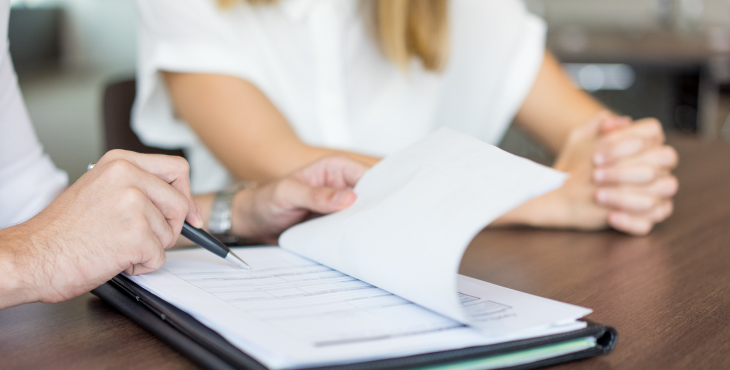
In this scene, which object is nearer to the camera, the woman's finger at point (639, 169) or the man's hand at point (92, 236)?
the man's hand at point (92, 236)

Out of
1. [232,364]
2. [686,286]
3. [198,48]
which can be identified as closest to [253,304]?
[232,364]

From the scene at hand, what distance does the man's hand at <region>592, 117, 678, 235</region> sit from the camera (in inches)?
29.4

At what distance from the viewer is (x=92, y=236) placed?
44cm

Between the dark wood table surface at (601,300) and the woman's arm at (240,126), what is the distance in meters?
0.29

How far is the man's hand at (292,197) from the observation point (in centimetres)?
62

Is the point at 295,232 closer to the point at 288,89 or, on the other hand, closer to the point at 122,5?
the point at 288,89

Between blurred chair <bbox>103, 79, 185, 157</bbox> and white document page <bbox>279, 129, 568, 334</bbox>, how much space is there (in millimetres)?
672

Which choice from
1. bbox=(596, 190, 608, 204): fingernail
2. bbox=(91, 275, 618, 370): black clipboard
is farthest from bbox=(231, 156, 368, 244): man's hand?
bbox=(596, 190, 608, 204): fingernail

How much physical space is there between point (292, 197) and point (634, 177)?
0.42 metres

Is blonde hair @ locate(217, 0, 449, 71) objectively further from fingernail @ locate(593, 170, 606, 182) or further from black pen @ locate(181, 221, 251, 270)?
black pen @ locate(181, 221, 251, 270)

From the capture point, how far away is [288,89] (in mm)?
1070

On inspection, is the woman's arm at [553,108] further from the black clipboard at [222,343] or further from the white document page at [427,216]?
the black clipboard at [222,343]

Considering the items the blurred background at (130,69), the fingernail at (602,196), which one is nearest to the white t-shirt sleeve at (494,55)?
the fingernail at (602,196)

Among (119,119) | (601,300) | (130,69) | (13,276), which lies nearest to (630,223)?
(601,300)
